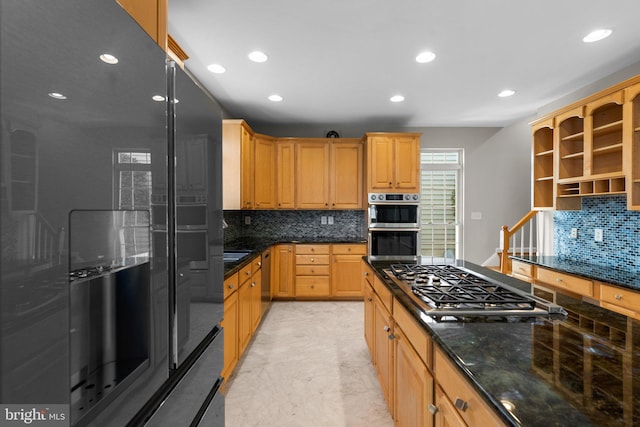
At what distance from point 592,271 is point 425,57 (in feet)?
8.14

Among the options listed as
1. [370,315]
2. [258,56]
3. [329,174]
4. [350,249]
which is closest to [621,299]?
[370,315]

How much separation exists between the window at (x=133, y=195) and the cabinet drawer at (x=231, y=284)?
140 cm

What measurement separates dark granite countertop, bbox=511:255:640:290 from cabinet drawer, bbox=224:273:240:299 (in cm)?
292

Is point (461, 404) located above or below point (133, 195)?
below

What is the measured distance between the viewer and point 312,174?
15.4ft

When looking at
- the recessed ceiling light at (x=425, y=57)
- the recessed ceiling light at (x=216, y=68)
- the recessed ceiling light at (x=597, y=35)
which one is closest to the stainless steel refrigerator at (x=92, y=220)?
the recessed ceiling light at (x=216, y=68)

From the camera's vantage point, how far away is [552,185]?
3584 millimetres

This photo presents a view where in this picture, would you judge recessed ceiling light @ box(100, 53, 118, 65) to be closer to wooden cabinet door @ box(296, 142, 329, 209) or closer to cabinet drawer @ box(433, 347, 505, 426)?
cabinet drawer @ box(433, 347, 505, 426)

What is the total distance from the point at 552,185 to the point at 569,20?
76.5 inches

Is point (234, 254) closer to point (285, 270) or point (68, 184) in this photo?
point (285, 270)

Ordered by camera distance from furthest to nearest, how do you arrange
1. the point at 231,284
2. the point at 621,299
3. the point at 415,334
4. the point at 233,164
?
the point at 233,164, the point at 621,299, the point at 231,284, the point at 415,334

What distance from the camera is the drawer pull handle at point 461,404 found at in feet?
2.68

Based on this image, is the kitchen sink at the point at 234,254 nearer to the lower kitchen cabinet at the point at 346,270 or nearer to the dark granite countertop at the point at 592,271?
the lower kitchen cabinet at the point at 346,270

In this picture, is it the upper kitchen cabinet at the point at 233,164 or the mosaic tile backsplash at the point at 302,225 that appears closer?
the upper kitchen cabinet at the point at 233,164
